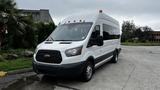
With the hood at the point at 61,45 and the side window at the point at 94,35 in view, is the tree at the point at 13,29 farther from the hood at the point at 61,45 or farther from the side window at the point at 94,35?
the side window at the point at 94,35

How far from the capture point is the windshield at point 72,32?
7.70 meters

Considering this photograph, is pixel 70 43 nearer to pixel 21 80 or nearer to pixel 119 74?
pixel 21 80

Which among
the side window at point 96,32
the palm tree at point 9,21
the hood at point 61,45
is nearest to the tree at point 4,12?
the palm tree at point 9,21

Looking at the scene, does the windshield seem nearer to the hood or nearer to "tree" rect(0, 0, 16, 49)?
the hood

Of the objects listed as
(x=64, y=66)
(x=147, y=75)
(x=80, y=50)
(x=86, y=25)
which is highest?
(x=86, y=25)

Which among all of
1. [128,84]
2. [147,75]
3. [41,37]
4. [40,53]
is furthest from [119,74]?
[41,37]

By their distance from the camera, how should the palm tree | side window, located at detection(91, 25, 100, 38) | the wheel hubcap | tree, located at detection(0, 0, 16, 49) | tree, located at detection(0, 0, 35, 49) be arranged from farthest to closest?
tree, located at detection(0, 0, 35, 49) < the palm tree < tree, located at detection(0, 0, 16, 49) < side window, located at detection(91, 25, 100, 38) < the wheel hubcap

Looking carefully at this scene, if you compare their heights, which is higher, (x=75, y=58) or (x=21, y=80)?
(x=75, y=58)

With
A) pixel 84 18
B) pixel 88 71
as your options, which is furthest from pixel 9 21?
pixel 88 71

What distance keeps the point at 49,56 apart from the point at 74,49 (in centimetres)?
86

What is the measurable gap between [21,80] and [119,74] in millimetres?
3958

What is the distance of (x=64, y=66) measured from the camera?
265 inches

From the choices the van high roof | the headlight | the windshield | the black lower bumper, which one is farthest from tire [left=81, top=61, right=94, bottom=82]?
the van high roof

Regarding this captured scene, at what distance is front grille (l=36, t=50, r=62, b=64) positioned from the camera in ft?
22.4
